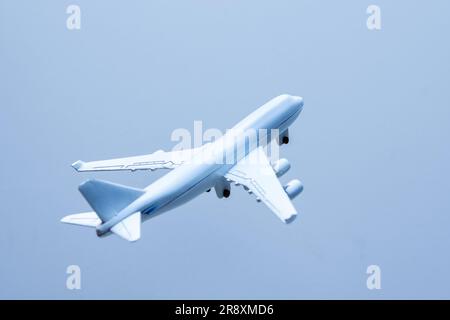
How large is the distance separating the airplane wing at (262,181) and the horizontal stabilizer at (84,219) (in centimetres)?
747

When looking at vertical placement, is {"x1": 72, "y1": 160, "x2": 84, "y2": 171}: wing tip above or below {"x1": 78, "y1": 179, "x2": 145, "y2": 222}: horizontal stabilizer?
above

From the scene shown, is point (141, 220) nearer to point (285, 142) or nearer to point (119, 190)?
point (119, 190)

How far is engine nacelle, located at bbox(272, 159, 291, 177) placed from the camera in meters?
50.5

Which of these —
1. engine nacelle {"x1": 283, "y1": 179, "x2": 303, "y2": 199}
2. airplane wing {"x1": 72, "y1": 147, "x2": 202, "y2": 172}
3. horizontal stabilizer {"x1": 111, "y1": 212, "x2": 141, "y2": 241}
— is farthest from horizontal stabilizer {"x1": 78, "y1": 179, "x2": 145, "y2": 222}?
engine nacelle {"x1": 283, "y1": 179, "x2": 303, "y2": 199}

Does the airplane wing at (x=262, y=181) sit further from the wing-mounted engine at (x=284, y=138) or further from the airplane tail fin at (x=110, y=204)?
the airplane tail fin at (x=110, y=204)

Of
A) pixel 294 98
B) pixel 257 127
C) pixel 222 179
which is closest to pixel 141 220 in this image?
pixel 222 179

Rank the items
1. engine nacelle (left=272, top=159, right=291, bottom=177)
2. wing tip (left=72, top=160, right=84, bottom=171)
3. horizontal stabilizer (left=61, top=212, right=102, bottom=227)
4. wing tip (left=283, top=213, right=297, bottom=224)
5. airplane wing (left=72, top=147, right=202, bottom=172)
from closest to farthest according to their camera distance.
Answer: wing tip (left=283, top=213, right=297, bottom=224) < horizontal stabilizer (left=61, top=212, right=102, bottom=227) < wing tip (left=72, top=160, right=84, bottom=171) < airplane wing (left=72, top=147, right=202, bottom=172) < engine nacelle (left=272, top=159, right=291, bottom=177)

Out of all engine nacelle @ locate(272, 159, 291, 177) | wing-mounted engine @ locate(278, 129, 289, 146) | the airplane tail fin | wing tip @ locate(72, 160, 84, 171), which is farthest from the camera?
wing-mounted engine @ locate(278, 129, 289, 146)

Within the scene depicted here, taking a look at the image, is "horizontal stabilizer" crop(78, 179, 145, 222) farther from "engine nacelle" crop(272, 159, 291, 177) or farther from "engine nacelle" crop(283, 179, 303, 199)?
"engine nacelle" crop(272, 159, 291, 177)

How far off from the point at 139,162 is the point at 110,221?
7321mm

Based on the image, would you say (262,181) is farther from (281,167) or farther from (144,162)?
(144,162)

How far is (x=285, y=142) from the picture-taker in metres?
54.3

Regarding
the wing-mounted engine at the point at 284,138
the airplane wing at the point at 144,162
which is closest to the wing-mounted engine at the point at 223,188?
the airplane wing at the point at 144,162

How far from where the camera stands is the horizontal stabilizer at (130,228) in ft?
141
